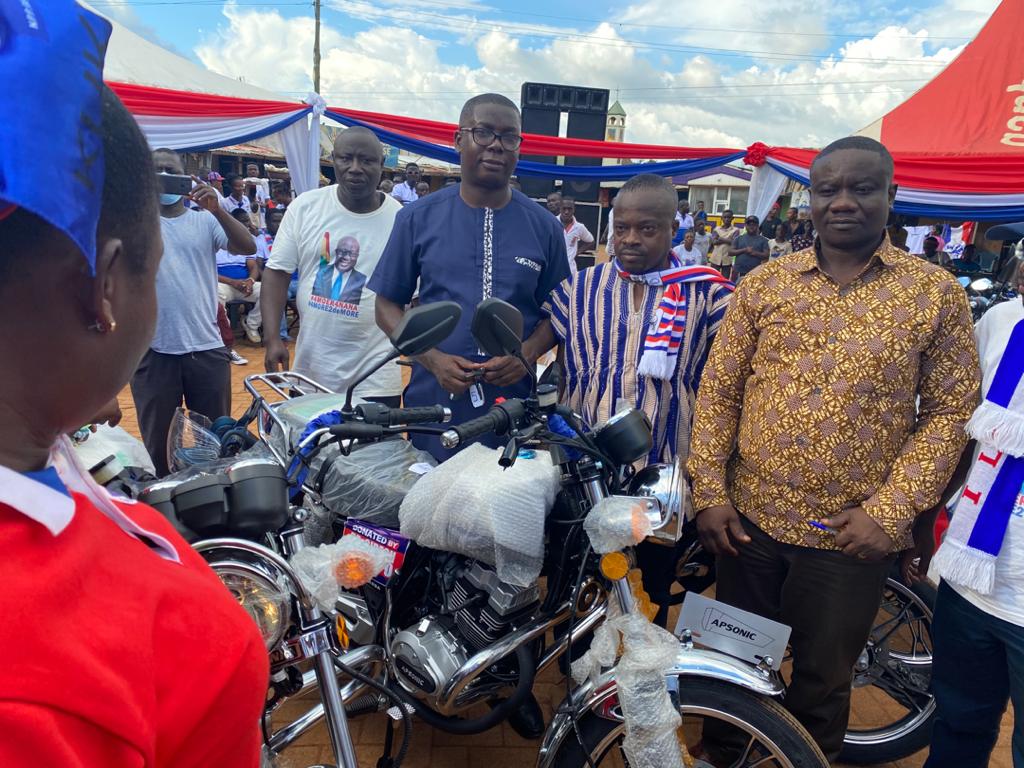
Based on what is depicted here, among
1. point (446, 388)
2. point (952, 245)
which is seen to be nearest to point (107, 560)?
point (446, 388)

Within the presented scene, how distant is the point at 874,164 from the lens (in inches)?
72.6

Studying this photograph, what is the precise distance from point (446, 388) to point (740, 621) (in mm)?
1276

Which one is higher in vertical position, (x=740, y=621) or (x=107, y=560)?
(x=107, y=560)

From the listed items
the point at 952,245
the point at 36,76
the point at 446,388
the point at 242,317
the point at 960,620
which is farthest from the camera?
the point at 952,245

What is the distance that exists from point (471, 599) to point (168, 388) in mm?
2368

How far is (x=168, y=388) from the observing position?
11.4 feet

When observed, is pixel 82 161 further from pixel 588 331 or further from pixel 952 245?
pixel 952 245

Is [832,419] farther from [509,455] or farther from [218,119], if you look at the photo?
[218,119]

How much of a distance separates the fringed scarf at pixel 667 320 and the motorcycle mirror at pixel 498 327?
2.76 feet

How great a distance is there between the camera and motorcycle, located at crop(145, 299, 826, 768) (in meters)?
1.54

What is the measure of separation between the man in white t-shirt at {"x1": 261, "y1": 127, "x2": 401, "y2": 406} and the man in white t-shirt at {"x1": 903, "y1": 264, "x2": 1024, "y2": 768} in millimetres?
2395

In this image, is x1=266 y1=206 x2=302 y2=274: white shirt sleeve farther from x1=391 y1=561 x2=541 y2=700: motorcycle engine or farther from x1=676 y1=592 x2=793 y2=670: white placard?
x1=676 y1=592 x2=793 y2=670: white placard

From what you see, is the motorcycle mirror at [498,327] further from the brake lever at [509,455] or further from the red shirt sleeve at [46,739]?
the red shirt sleeve at [46,739]

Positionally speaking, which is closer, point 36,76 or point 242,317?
point 36,76
